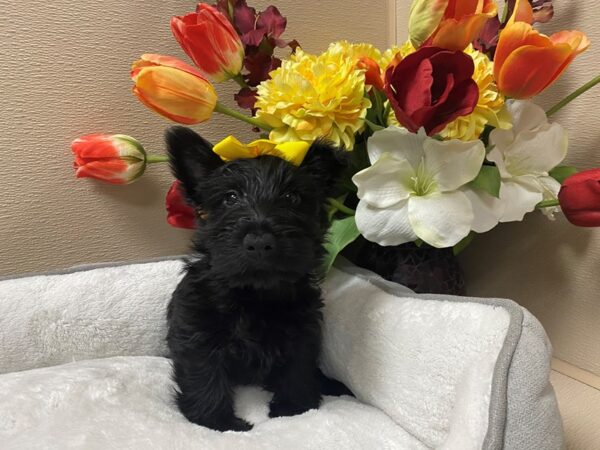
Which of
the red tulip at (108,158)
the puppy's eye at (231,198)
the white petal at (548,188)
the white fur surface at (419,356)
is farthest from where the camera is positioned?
the red tulip at (108,158)

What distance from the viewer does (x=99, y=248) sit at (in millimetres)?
1256

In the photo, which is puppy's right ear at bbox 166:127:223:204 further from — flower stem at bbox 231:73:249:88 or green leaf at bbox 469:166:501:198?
green leaf at bbox 469:166:501:198

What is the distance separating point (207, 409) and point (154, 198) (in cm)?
56

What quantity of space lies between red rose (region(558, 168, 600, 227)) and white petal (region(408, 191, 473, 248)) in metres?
0.16

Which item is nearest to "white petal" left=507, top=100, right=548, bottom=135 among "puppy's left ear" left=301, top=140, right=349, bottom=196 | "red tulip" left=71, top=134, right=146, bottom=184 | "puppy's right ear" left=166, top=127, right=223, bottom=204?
"puppy's left ear" left=301, top=140, right=349, bottom=196

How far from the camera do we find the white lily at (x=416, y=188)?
0.88 metres

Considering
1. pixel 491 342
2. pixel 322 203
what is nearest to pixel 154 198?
pixel 322 203

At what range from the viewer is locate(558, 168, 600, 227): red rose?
844mm

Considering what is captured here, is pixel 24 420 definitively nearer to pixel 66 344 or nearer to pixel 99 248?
pixel 66 344

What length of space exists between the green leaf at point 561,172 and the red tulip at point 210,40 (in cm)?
63

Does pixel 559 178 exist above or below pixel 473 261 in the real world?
above

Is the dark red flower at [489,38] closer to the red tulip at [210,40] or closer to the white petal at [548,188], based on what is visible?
the white petal at [548,188]

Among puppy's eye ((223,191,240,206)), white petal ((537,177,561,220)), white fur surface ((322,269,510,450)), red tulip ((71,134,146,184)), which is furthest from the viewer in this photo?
red tulip ((71,134,146,184))

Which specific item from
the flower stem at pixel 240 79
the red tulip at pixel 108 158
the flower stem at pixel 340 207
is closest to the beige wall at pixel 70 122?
the red tulip at pixel 108 158
